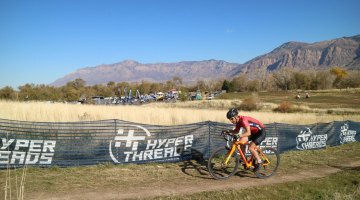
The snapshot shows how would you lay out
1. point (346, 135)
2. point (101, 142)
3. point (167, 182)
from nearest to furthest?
point (167, 182) < point (101, 142) < point (346, 135)

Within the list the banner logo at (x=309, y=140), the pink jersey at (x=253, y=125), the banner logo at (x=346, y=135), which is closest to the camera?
the pink jersey at (x=253, y=125)

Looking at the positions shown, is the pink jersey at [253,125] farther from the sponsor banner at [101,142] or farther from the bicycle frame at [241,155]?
the sponsor banner at [101,142]

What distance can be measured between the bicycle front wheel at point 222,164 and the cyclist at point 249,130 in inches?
19.0

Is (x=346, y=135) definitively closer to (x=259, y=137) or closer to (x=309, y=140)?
(x=309, y=140)

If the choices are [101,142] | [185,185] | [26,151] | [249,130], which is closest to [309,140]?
[249,130]

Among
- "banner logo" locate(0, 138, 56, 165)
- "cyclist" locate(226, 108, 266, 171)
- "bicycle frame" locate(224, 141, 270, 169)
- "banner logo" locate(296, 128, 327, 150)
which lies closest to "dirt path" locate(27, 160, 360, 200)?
"bicycle frame" locate(224, 141, 270, 169)

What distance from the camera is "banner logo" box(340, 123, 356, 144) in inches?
695

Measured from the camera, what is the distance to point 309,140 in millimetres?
15711

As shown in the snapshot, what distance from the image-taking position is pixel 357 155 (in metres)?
14.2

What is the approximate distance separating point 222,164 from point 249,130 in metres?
1.26

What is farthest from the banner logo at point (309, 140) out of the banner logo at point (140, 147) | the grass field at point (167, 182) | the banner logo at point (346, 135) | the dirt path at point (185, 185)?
the banner logo at point (140, 147)

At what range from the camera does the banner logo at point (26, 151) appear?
9141mm

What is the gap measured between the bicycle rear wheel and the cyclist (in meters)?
0.25

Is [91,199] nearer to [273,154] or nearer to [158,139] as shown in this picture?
[158,139]
